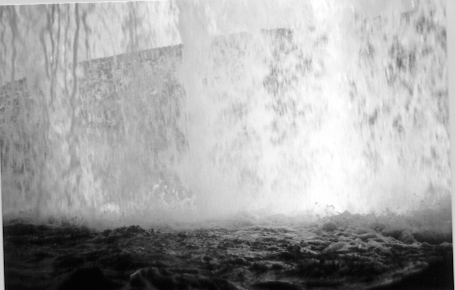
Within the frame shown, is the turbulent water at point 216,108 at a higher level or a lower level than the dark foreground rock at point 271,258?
higher

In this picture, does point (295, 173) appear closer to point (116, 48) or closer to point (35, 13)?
point (116, 48)

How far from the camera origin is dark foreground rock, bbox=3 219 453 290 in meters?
2.28

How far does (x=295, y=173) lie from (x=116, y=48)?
0.94 metres

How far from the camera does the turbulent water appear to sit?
229 centimetres

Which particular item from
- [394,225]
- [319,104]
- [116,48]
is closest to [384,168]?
[394,225]

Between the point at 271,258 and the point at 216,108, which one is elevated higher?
the point at 216,108

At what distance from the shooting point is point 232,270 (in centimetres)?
228

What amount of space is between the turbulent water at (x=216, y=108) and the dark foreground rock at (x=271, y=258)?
95 millimetres

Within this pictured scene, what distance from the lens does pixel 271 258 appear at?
2.28 m

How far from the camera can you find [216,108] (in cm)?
230

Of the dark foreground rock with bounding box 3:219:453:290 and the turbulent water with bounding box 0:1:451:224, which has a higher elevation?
the turbulent water with bounding box 0:1:451:224

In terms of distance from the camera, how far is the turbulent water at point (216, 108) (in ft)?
7.52

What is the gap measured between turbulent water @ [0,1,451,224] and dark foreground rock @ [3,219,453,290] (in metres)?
0.09

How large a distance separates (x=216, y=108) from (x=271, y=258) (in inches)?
26.9
